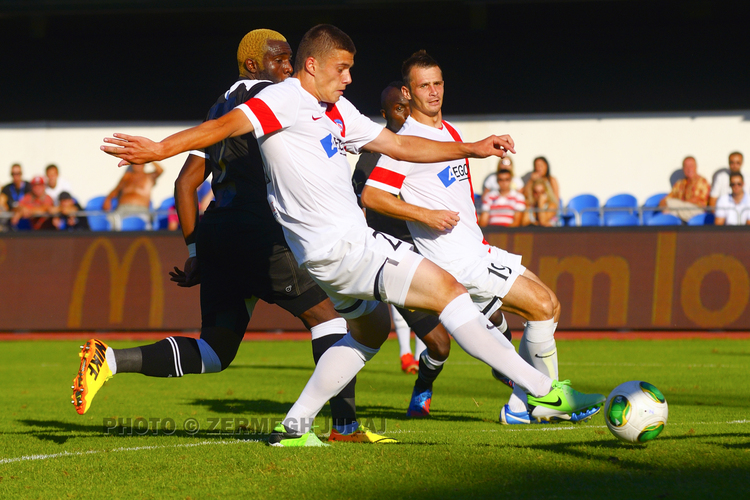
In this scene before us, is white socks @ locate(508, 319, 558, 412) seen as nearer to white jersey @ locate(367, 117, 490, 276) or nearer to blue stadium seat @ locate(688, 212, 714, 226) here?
white jersey @ locate(367, 117, 490, 276)

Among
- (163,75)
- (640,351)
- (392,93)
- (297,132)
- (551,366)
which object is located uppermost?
(163,75)

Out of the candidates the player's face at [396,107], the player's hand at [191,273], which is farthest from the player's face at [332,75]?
the player's face at [396,107]

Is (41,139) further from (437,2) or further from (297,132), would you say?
(297,132)

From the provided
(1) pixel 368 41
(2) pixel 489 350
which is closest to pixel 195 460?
→ (2) pixel 489 350

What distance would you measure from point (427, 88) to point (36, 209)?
1172 cm

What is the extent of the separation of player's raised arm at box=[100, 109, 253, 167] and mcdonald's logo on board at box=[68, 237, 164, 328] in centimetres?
1023

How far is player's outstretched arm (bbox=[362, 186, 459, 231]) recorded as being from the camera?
17.0 feet

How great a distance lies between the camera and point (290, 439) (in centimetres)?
467

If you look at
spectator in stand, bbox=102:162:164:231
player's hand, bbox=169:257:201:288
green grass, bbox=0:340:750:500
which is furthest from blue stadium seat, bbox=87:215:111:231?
player's hand, bbox=169:257:201:288

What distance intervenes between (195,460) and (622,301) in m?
9.84

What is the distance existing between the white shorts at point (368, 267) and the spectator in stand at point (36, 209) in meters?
11.2

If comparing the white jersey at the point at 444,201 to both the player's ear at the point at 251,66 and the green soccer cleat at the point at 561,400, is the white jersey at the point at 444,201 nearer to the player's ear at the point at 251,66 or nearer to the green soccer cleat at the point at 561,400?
the player's ear at the point at 251,66

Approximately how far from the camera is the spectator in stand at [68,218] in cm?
1523

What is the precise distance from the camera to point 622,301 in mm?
13016
